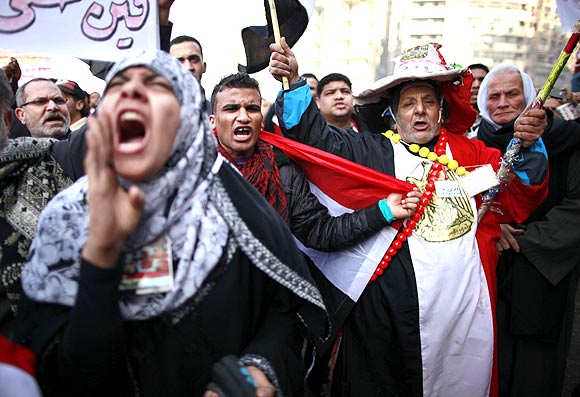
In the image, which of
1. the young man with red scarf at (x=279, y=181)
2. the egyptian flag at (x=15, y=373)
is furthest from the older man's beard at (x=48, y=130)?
the egyptian flag at (x=15, y=373)

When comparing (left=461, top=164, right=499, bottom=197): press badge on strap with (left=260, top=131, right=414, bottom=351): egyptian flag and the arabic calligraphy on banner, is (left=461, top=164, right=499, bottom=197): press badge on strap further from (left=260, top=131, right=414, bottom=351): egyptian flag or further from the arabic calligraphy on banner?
the arabic calligraphy on banner

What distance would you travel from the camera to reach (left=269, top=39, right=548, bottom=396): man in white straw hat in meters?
2.54

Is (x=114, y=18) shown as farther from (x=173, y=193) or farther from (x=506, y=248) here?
(x=506, y=248)

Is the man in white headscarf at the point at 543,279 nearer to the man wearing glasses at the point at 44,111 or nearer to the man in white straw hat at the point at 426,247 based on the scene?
the man in white straw hat at the point at 426,247

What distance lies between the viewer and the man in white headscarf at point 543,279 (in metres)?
2.99

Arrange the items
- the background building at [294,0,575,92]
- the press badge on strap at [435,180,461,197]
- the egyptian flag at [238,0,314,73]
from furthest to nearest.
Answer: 1. the background building at [294,0,575,92]
2. the egyptian flag at [238,0,314,73]
3. the press badge on strap at [435,180,461,197]

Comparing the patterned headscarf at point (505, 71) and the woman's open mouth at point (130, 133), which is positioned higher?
the patterned headscarf at point (505, 71)

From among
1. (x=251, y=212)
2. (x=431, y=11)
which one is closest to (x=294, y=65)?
(x=251, y=212)

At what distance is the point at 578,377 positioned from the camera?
12.6ft

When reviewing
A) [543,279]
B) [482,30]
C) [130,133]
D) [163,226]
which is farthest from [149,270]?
[482,30]

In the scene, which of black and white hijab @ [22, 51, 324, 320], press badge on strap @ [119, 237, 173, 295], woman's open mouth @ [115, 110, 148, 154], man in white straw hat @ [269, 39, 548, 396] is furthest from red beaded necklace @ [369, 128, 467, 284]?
woman's open mouth @ [115, 110, 148, 154]

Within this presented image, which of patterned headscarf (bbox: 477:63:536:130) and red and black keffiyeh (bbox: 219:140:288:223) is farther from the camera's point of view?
patterned headscarf (bbox: 477:63:536:130)

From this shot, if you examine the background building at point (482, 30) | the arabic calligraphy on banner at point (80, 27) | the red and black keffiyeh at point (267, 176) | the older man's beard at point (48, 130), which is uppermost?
the background building at point (482, 30)

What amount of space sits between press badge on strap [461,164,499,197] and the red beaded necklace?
0.18 feet
